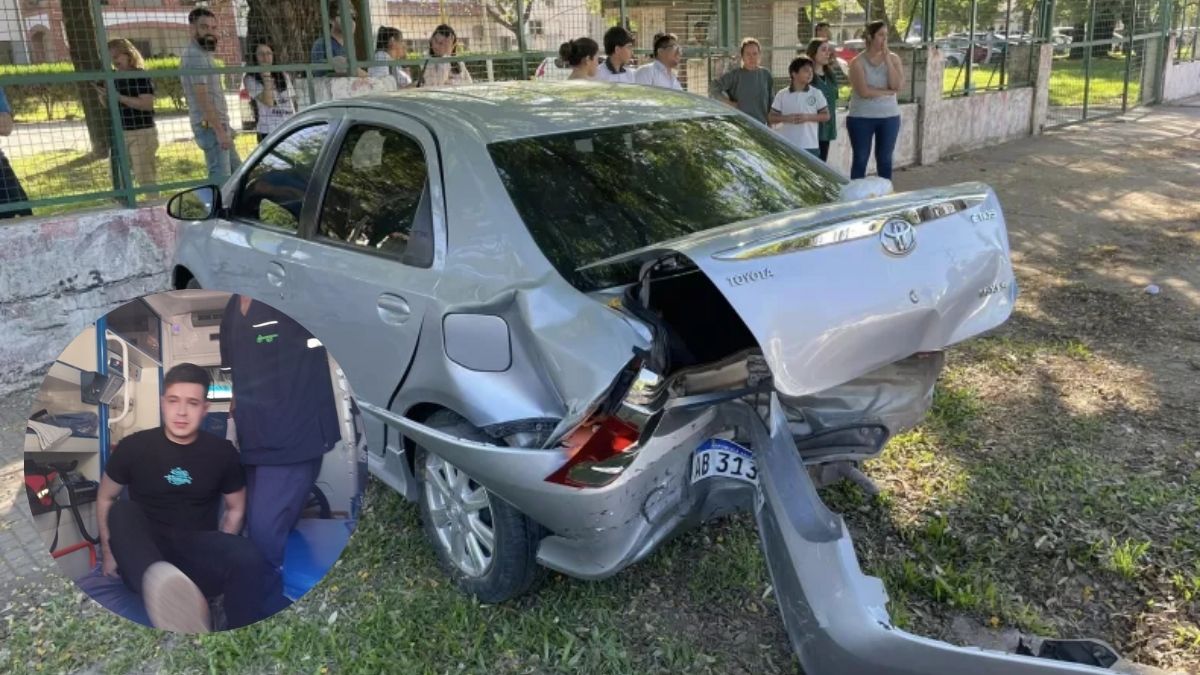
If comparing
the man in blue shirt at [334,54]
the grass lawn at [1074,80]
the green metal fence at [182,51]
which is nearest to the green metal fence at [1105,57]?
the grass lawn at [1074,80]

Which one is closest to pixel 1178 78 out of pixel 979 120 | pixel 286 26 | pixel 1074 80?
pixel 1074 80

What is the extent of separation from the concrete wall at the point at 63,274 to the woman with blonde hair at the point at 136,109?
1.54ft

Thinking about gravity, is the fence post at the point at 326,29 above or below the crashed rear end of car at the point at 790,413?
above

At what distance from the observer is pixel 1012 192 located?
36.6 feet

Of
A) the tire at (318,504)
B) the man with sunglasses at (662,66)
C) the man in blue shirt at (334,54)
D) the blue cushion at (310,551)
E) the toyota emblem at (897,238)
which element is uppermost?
the man in blue shirt at (334,54)

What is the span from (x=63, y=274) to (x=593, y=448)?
4.57 meters

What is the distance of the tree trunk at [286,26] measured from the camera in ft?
24.7

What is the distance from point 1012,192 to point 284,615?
32.6 ft

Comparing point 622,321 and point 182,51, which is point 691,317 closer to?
point 622,321

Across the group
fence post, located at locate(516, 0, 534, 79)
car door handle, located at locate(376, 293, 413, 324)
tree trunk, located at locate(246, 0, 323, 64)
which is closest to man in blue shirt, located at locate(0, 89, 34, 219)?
tree trunk, located at locate(246, 0, 323, 64)

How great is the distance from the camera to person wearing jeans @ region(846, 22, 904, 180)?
8.95 m

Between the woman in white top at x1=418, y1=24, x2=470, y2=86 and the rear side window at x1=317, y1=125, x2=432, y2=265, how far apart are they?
4.60 metres

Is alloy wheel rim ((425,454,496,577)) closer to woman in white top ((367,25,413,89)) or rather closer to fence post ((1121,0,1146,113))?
woman in white top ((367,25,413,89))

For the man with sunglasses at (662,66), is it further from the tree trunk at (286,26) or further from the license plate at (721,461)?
the license plate at (721,461)
